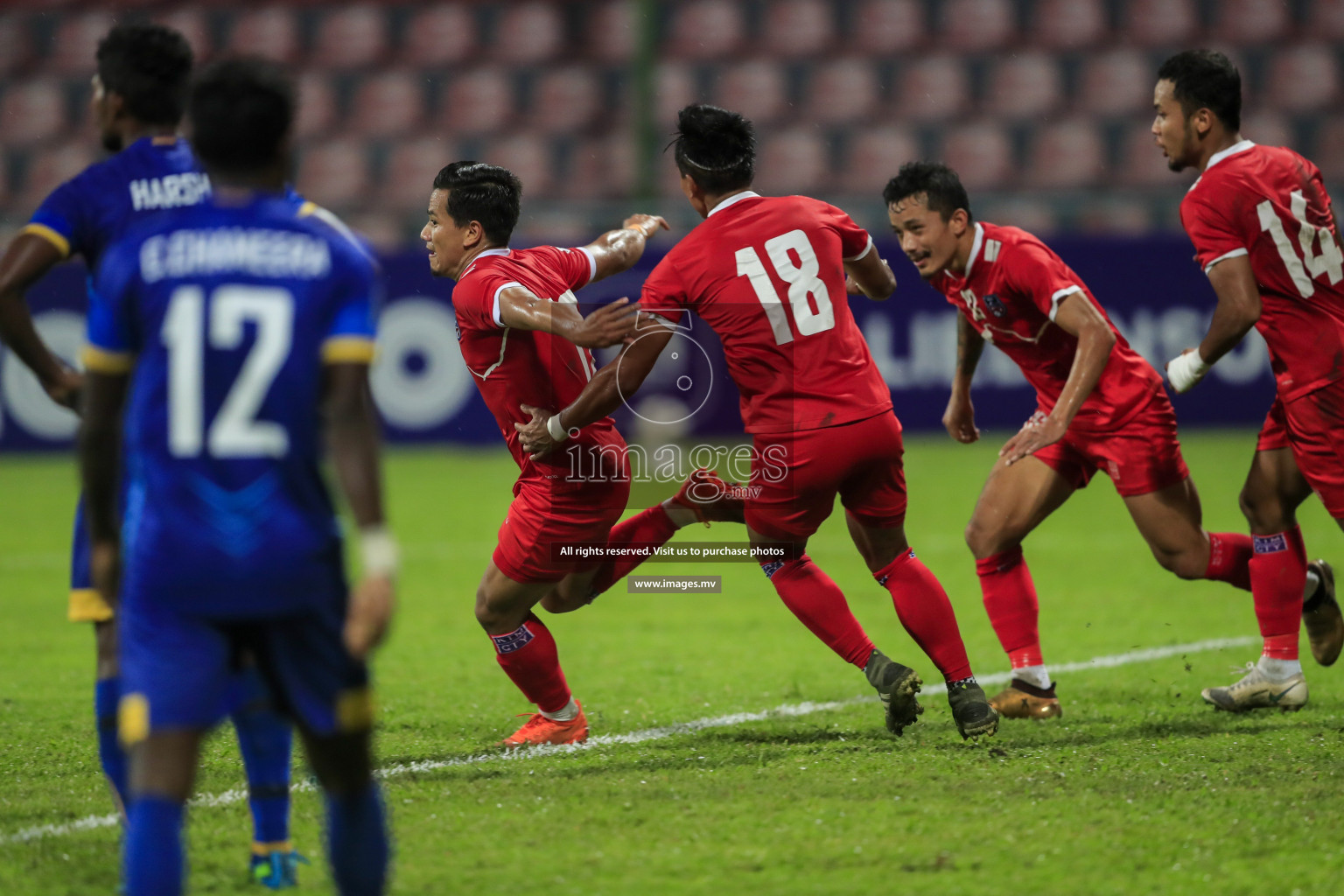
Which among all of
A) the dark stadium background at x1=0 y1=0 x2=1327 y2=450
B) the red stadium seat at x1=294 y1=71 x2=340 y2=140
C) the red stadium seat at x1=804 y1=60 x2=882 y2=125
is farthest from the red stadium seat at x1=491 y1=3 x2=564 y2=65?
the red stadium seat at x1=804 y1=60 x2=882 y2=125

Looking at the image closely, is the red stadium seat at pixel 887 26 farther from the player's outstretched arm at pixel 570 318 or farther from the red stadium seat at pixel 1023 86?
the player's outstretched arm at pixel 570 318

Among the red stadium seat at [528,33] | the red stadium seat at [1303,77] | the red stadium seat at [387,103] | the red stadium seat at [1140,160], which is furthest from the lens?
the red stadium seat at [528,33]

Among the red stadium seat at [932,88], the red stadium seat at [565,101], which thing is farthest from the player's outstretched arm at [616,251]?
the red stadium seat at [565,101]

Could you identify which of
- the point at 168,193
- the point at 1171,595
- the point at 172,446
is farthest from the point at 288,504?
the point at 1171,595

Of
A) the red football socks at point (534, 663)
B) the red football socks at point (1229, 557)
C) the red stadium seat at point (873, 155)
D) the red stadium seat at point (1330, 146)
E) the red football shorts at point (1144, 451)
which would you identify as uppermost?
the red stadium seat at point (873, 155)

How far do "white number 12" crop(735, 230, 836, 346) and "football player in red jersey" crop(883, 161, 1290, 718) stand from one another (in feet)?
2.00

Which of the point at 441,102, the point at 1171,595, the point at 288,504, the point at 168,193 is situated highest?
the point at 441,102

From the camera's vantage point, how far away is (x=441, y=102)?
18.5 m

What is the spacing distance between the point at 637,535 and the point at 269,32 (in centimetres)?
1537

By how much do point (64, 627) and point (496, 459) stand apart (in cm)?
691

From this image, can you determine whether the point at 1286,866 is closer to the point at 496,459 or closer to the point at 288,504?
the point at 288,504

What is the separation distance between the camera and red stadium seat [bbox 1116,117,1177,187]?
1672cm

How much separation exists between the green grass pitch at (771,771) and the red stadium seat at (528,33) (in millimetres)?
12057

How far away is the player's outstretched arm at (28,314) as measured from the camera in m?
3.66
